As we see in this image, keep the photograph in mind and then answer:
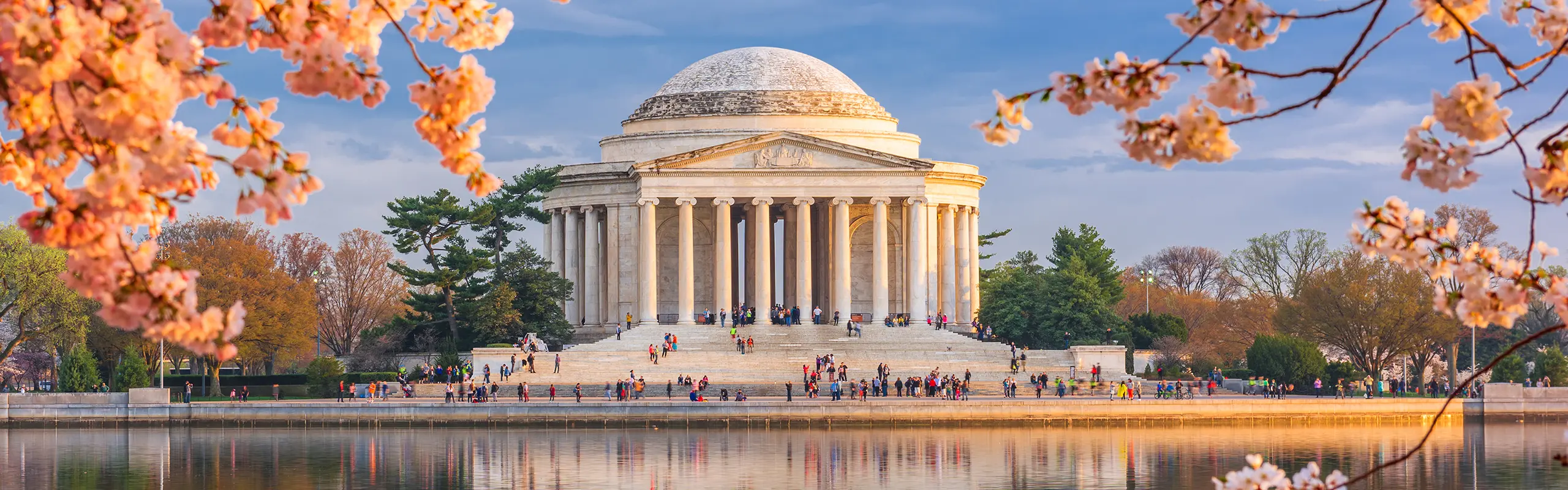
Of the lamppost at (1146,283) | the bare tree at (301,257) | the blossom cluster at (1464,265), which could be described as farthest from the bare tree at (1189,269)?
the blossom cluster at (1464,265)

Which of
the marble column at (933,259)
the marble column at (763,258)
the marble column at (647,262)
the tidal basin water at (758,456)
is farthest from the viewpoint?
the marble column at (933,259)

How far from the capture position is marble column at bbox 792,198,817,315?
95.8m

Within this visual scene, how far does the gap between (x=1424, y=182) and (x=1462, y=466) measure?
46.2 meters

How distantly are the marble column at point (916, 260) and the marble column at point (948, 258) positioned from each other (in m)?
5.06

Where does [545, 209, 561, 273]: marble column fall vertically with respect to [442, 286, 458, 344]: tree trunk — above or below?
above

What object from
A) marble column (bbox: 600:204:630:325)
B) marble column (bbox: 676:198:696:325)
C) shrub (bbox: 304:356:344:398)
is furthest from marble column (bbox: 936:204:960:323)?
shrub (bbox: 304:356:344:398)

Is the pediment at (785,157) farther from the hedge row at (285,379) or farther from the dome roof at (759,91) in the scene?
the hedge row at (285,379)

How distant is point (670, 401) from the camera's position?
235ft

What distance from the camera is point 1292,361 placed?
86.6m

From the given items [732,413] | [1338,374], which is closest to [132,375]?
[732,413]

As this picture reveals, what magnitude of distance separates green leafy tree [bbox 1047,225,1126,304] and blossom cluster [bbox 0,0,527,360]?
95445 millimetres

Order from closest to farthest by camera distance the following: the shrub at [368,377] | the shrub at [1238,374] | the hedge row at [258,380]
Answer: the shrub at [368,377] < the hedge row at [258,380] < the shrub at [1238,374]

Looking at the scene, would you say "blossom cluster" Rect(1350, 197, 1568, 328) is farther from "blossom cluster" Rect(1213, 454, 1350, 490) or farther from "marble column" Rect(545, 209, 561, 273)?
"marble column" Rect(545, 209, 561, 273)

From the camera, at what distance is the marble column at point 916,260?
9669 cm
